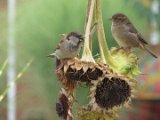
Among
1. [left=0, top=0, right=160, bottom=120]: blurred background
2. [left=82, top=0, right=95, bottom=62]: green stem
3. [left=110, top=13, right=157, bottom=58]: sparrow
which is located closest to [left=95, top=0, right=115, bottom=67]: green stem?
[left=82, top=0, right=95, bottom=62]: green stem

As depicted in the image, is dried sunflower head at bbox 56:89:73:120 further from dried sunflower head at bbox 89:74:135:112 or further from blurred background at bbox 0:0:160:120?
blurred background at bbox 0:0:160:120

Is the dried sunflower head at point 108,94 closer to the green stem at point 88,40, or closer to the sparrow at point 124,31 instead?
the green stem at point 88,40

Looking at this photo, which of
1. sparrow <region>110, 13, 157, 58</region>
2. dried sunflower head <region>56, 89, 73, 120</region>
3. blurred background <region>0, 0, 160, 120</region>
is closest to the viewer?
dried sunflower head <region>56, 89, 73, 120</region>

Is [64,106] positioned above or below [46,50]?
above

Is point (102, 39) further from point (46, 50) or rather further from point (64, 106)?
point (46, 50)

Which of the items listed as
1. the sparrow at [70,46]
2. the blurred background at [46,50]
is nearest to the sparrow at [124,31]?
the sparrow at [70,46]

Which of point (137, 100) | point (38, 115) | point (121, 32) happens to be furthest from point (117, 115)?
point (38, 115)

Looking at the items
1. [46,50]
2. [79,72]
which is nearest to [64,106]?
[79,72]

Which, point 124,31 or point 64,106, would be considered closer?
point 64,106
